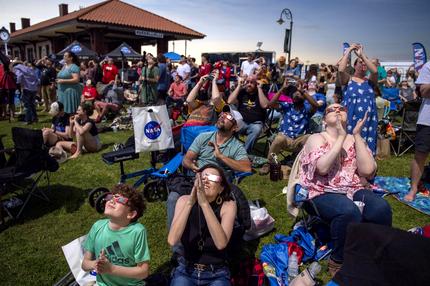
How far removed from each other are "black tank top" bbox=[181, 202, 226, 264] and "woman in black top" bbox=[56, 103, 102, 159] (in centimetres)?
490

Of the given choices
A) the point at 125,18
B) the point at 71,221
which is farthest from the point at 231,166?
the point at 125,18

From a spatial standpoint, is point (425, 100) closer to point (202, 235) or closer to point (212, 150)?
point (212, 150)

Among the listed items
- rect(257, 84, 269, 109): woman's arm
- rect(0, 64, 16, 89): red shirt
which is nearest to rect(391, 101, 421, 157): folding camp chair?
rect(257, 84, 269, 109): woman's arm

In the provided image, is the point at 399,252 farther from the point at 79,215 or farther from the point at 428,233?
the point at 79,215

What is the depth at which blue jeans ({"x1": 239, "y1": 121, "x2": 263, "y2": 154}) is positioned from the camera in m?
6.11

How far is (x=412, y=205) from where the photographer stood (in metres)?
4.57

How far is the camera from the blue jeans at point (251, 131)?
611 cm

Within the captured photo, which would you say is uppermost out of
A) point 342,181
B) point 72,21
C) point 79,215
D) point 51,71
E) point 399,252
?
point 72,21

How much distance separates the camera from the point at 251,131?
6.18 meters

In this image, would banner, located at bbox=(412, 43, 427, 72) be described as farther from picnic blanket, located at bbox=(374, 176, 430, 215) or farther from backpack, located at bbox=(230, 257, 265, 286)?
backpack, located at bbox=(230, 257, 265, 286)

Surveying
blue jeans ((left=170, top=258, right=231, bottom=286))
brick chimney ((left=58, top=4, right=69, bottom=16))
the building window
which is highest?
brick chimney ((left=58, top=4, right=69, bottom=16))

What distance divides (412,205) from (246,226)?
3.12 m

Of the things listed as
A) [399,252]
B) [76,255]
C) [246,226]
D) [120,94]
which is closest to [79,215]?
[76,255]

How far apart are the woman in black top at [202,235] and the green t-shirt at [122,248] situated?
21 cm
